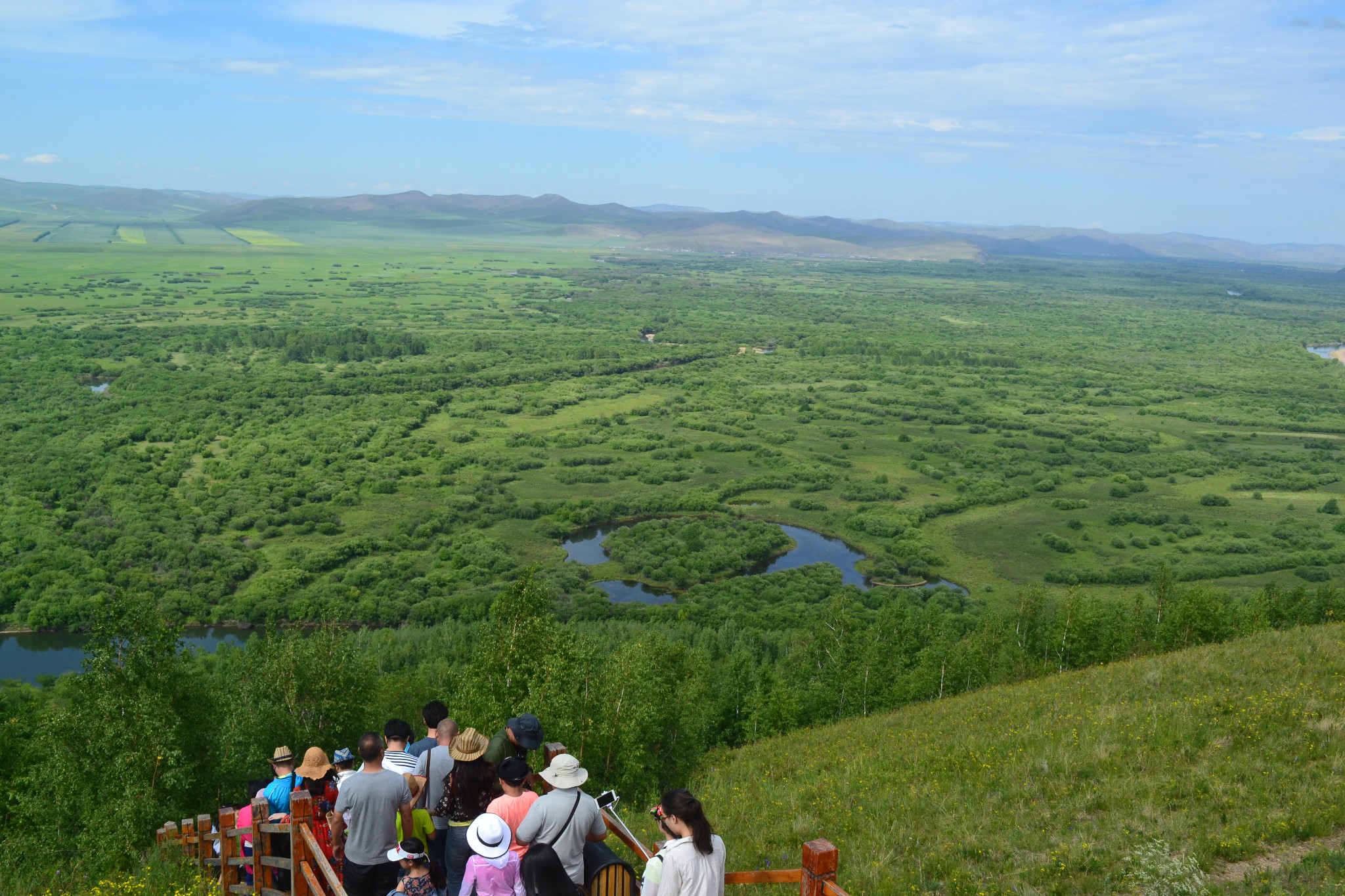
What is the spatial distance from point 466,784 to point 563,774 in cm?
165

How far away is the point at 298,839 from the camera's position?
7352mm

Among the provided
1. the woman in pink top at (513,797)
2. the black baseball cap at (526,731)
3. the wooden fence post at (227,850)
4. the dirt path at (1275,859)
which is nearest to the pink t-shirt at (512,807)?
the woman in pink top at (513,797)

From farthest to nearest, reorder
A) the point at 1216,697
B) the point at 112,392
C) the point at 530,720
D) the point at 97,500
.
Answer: the point at 112,392 < the point at 97,500 < the point at 1216,697 < the point at 530,720

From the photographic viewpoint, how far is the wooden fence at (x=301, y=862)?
663 centimetres

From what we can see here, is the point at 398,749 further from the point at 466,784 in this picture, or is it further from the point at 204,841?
the point at 204,841

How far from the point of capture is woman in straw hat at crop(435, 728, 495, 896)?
8297mm

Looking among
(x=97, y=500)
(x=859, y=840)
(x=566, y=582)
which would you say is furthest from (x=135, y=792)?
(x=97, y=500)

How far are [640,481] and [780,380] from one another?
53.5 m

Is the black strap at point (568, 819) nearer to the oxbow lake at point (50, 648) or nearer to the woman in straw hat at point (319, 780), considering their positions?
the woman in straw hat at point (319, 780)

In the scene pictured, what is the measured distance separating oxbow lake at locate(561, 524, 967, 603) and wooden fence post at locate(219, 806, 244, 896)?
4477 cm

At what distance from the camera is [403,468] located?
75938 millimetres

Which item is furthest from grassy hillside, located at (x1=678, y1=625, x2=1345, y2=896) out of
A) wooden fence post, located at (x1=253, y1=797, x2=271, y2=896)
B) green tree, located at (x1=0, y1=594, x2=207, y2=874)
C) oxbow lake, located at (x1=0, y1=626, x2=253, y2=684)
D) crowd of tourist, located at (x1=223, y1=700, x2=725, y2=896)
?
oxbow lake, located at (x1=0, y1=626, x2=253, y2=684)

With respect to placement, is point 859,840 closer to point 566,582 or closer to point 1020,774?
point 1020,774

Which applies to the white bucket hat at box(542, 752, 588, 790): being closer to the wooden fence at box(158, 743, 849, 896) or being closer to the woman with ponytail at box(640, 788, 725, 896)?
the wooden fence at box(158, 743, 849, 896)
